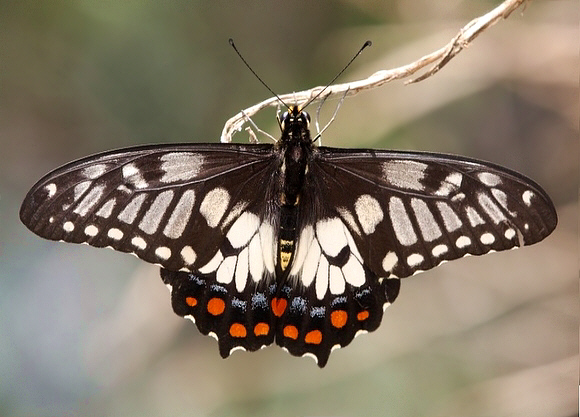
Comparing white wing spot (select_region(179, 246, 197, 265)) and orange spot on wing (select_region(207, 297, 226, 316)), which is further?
orange spot on wing (select_region(207, 297, 226, 316))

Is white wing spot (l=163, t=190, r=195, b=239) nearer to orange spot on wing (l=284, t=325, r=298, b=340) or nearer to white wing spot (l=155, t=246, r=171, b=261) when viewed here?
white wing spot (l=155, t=246, r=171, b=261)

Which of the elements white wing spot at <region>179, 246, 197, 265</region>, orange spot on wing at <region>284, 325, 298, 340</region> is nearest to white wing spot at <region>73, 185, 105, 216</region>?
white wing spot at <region>179, 246, 197, 265</region>

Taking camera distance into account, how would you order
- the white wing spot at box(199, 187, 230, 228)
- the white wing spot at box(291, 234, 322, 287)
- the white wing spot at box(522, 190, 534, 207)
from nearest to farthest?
the white wing spot at box(522, 190, 534, 207), the white wing spot at box(199, 187, 230, 228), the white wing spot at box(291, 234, 322, 287)

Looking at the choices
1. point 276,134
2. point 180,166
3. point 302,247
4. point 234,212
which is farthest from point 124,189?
point 276,134

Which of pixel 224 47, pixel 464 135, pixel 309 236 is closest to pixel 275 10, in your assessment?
pixel 224 47

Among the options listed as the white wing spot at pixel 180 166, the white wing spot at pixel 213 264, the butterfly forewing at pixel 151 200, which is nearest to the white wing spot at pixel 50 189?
the butterfly forewing at pixel 151 200

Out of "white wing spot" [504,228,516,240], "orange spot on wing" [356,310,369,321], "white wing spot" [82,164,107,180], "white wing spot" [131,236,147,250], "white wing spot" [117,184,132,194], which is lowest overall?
"white wing spot" [504,228,516,240]

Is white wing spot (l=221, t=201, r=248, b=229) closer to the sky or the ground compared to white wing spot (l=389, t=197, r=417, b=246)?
closer to the sky
